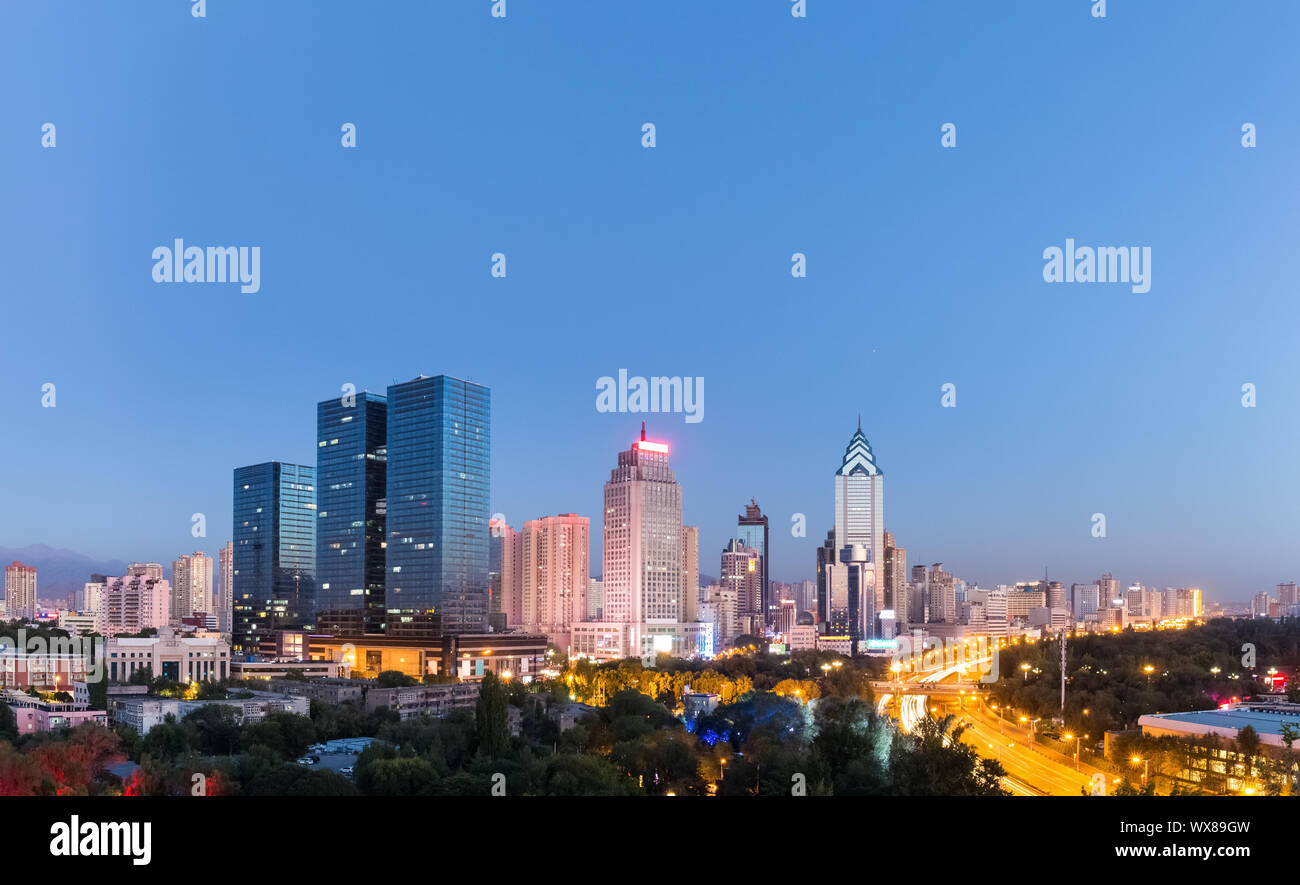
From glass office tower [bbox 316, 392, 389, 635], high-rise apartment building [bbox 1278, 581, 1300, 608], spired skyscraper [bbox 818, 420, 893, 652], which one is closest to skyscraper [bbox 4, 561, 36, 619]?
glass office tower [bbox 316, 392, 389, 635]

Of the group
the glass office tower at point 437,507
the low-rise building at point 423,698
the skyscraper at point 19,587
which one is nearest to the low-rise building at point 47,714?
the low-rise building at point 423,698

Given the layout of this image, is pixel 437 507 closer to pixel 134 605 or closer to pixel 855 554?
pixel 134 605

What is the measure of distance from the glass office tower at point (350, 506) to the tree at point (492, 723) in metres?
30.0

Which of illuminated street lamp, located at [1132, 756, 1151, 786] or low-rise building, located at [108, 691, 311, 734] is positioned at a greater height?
illuminated street lamp, located at [1132, 756, 1151, 786]

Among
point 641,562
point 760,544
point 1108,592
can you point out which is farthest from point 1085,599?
point 641,562

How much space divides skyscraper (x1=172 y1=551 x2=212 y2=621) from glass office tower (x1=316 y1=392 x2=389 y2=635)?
33549 millimetres

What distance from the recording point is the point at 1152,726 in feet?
62.6

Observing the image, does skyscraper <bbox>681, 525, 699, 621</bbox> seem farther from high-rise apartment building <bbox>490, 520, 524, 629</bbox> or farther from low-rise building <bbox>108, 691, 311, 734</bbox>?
low-rise building <bbox>108, 691, 311, 734</bbox>

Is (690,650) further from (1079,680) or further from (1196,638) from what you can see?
(1079,680)

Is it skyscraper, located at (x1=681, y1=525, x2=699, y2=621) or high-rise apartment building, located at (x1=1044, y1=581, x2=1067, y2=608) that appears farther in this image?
high-rise apartment building, located at (x1=1044, y1=581, x2=1067, y2=608)

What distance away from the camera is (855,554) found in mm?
85938

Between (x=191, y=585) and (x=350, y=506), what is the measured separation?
3743 centimetres

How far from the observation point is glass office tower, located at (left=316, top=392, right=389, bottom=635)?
4678 cm
